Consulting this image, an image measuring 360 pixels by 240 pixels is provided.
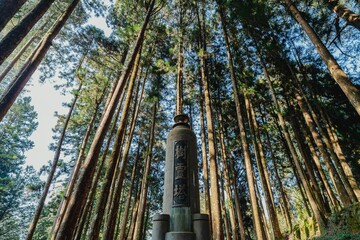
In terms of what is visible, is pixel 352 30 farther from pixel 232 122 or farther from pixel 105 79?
pixel 105 79

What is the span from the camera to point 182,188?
4211mm

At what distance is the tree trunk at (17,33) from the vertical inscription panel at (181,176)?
3456mm

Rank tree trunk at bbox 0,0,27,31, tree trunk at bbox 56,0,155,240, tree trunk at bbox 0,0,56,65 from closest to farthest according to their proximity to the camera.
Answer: tree trunk at bbox 0,0,27,31, tree trunk at bbox 0,0,56,65, tree trunk at bbox 56,0,155,240

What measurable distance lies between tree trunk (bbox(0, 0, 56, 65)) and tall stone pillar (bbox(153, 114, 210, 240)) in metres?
3.40

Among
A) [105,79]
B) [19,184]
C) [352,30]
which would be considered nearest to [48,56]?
[105,79]

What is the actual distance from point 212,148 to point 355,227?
16.0 feet

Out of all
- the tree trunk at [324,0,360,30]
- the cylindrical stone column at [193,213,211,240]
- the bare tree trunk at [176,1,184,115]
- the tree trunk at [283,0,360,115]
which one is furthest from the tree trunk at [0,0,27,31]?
the tree trunk at [324,0,360,30]

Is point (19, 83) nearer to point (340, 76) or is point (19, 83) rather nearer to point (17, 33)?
point (17, 33)

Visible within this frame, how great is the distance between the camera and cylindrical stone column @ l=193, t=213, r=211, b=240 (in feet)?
12.1

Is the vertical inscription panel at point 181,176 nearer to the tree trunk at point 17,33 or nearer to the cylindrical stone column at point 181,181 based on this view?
the cylindrical stone column at point 181,181

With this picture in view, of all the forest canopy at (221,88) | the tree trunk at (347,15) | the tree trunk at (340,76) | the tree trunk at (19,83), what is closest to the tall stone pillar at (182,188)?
the forest canopy at (221,88)

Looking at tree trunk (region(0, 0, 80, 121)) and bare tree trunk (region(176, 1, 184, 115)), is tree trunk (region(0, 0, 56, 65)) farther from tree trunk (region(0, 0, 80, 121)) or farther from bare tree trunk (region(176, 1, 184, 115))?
bare tree trunk (region(176, 1, 184, 115))

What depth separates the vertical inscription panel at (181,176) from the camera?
13.5 ft

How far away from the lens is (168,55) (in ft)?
40.2
